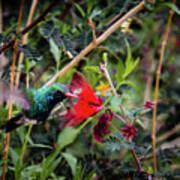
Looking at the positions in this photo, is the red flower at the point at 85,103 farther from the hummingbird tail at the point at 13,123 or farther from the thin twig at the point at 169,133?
the thin twig at the point at 169,133

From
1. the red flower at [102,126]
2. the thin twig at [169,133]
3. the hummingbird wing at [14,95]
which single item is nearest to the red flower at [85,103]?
the red flower at [102,126]

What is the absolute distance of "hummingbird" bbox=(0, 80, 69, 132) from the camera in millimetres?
486

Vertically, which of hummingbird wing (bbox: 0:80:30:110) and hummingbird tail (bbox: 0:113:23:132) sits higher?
hummingbird wing (bbox: 0:80:30:110)

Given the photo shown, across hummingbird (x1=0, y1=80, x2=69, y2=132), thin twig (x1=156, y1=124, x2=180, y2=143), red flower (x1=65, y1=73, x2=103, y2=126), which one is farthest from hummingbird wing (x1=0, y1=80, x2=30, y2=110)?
thin twig (x1=156, y1=124, x2=180, y2=143)

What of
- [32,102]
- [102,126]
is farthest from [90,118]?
[32,102]

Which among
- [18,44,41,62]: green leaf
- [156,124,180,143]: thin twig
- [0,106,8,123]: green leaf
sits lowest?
[156,124,180,143]: thin twig

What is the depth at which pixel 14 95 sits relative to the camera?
A: 1.60 ft

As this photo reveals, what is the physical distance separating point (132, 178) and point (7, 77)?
391 millimetres

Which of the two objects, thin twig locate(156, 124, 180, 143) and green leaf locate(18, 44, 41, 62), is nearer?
green leaf locate(18, 44, 41, 62)

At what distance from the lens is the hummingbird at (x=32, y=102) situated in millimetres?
486

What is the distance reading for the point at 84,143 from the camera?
78 centimetres

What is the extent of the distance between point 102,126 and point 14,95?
223mm

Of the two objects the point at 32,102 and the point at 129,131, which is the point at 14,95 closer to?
the point at 32,102

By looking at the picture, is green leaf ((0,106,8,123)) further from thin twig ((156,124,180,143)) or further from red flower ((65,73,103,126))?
thin twig ((156,124,180,143))
